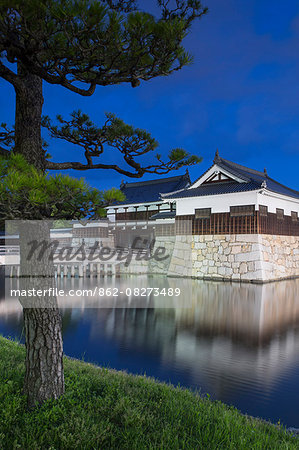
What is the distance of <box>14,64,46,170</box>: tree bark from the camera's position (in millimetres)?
3572

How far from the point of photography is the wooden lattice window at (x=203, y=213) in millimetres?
16406

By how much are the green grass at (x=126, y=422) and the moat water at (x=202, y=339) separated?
31.0 inches

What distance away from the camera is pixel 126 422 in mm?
2865

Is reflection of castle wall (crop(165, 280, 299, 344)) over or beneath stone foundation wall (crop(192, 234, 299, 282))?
beneath

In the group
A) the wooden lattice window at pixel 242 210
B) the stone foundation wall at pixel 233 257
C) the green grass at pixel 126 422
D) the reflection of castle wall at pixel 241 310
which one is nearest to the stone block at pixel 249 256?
the stone foundation wall at pixel 233 257

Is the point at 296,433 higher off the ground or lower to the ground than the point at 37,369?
lower

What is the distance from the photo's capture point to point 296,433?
3.14 metres

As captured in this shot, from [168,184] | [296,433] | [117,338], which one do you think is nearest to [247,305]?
[117,338]

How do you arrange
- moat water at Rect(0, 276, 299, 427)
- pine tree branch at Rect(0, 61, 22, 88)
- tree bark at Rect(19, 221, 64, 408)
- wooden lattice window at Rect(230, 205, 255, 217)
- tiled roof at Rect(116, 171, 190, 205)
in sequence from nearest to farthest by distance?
1. tree bark at Rect(19, 221, 64, 408)
2. pine tree branch at Rect(0, 61, 22, 88)
3. moat water at Rect(0, 276, 299, 427)
4. wooden lattice window at Rect(230, 205, 255, 217)
5. tiled roof at Rect(116, 171, 190, 205)

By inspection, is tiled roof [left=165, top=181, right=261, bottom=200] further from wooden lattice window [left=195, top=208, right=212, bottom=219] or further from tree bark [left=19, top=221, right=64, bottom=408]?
tree bark [left=19, top=221, right=64, bottom=408]

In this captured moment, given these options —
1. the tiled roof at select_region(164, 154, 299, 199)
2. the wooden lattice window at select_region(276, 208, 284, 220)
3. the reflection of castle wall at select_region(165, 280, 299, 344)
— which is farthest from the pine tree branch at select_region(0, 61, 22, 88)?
the wooden lattice window at select_region(276, 208, 284, 220)

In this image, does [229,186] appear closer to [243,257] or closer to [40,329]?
[243,257]

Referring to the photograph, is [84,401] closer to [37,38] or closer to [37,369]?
[37,369]

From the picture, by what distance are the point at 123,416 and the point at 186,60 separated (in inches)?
138
